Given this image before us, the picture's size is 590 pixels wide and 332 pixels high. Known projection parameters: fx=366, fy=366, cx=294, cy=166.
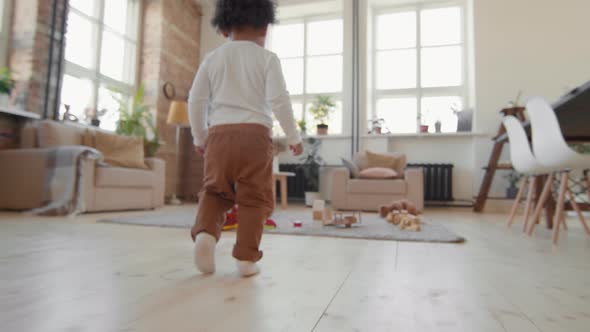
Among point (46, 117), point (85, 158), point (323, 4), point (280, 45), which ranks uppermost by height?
point (323, 4)

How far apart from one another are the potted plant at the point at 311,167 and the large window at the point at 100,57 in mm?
2540

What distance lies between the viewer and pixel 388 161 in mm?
4551

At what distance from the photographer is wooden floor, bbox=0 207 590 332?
627mm

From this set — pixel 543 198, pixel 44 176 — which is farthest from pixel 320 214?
pixel 44 176

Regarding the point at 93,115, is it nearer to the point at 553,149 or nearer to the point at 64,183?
the point at 64,183

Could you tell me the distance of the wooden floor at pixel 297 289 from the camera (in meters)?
0.63

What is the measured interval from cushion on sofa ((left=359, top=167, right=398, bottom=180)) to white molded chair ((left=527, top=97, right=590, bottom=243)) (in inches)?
89.2

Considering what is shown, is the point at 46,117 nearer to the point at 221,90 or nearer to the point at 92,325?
the point at 221,90

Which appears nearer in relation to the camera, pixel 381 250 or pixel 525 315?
pixel 525 315

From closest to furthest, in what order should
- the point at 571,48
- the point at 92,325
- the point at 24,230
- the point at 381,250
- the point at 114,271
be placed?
the point at 92,325
the point at 114,271
the point at 381,250
the point at 24,230
the point at 571,48

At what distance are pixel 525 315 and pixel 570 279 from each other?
18.5 inches

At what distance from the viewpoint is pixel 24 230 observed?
6.13ft

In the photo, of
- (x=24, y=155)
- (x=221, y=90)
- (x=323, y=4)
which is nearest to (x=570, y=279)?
(x=221, y=90)

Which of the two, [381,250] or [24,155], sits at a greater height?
[24,155]
